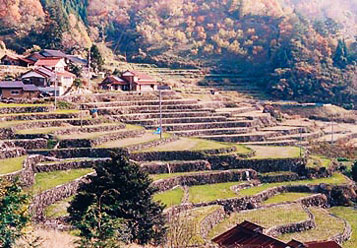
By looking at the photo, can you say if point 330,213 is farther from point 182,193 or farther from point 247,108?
point 247,108

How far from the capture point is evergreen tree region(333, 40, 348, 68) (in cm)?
5123

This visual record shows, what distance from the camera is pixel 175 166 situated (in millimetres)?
21531

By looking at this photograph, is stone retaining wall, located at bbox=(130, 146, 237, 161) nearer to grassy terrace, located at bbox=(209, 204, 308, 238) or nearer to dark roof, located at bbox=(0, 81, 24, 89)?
grassy terrace, located at bbox=(209, 204, 308, 238)

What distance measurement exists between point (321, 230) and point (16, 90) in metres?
17.6

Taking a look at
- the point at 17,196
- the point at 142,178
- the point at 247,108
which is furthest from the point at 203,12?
the point at 17,196

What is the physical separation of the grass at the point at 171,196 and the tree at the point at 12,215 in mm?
10551

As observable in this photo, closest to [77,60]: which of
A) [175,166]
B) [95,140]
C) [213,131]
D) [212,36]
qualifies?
[213,131]

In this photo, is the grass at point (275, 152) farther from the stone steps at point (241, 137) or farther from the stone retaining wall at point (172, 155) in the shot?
the stone retaining wall at point (172, 155)

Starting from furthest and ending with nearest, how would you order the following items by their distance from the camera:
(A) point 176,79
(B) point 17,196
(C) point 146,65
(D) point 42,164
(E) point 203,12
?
(E) point 203,12 → (C) point 146,65 → (A) point 176,79 → (D) point 42,164 → (B) point 17,196

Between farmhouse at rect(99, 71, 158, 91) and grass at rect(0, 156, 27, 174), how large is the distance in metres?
14.6

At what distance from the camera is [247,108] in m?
36.0

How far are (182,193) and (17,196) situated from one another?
12762 millimetres

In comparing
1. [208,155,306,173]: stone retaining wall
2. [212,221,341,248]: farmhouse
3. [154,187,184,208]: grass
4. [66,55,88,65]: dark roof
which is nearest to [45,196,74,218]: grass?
[154,187,184,208]: grass

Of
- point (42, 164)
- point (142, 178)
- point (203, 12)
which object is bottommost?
point (42, 164)
